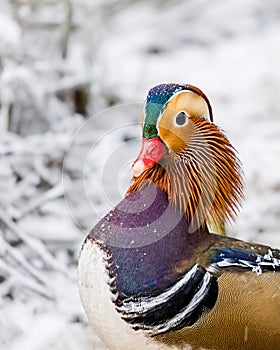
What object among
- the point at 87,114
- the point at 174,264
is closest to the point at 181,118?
the point at 174,264

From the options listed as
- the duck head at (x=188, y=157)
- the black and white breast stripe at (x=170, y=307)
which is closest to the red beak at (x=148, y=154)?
the duck head at (x=188, y=157)

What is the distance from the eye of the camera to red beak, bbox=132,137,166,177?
2145 mm

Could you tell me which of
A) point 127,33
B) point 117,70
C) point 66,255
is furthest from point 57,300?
point 127,33

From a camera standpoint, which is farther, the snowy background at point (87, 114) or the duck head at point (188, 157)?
the snowy background at point (87, 114)

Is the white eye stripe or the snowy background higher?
the white eye stripe

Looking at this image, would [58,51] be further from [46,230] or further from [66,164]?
[46,230]

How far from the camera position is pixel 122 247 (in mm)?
2174

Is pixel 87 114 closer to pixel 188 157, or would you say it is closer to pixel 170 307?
pixel 188 157

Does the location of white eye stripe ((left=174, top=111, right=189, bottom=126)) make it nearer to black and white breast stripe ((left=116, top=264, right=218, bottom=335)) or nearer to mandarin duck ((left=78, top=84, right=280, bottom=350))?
mandarin duck ((left=78, top=84, right=280, bottom=350))

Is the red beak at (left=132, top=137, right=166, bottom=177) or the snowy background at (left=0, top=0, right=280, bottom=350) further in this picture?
the snowy background at (left=0, top=0, right=280, bottom=350)

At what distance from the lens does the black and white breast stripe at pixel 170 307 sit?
2.09m

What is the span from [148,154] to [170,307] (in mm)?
427

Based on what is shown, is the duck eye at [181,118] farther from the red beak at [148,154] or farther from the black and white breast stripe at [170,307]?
the black and white breast stripe at [170,307]

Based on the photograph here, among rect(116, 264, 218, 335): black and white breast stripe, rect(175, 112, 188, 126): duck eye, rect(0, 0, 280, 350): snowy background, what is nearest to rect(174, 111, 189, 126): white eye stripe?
rect(175, 112, 188, 126): duck eye
